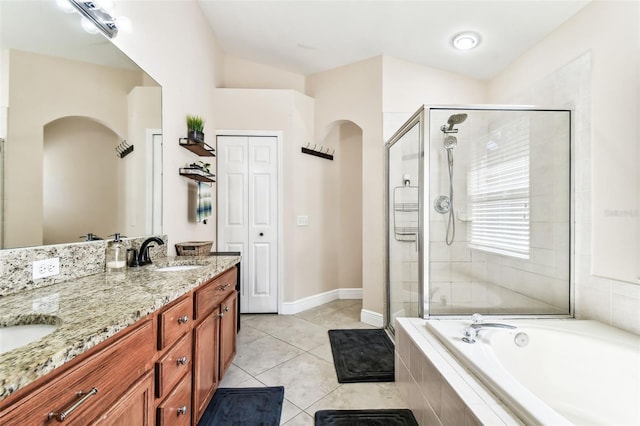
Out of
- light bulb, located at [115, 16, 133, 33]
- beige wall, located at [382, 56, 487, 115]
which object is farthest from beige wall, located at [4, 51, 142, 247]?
beige wall, located at [382, 56, 487, 115]

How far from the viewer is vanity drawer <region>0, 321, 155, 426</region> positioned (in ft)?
1.78

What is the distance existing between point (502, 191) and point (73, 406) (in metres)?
2.75

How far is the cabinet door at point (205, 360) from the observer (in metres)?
1.34

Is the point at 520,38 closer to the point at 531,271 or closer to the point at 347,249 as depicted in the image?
the point at 531,271

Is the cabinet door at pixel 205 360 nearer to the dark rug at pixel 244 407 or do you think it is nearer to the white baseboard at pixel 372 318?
the dark rug at pixel 244 407

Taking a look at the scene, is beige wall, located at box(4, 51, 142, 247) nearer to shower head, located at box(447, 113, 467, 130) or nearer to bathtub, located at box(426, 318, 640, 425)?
bathtub, located at box(426, 318, 640, 425)

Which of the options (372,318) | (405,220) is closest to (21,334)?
(405,220)

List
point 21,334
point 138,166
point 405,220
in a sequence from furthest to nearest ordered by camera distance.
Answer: point 405,220
point 138,166
point 21,334

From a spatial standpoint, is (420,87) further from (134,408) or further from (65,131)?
(134,408)

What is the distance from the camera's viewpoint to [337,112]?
322 centimetres

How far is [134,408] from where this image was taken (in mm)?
861

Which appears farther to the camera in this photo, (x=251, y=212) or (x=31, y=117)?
(x=251, y=212)

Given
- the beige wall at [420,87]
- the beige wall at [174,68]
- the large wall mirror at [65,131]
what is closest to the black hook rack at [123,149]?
the large wall mirror at [65,131]

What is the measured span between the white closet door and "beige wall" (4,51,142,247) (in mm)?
1824
